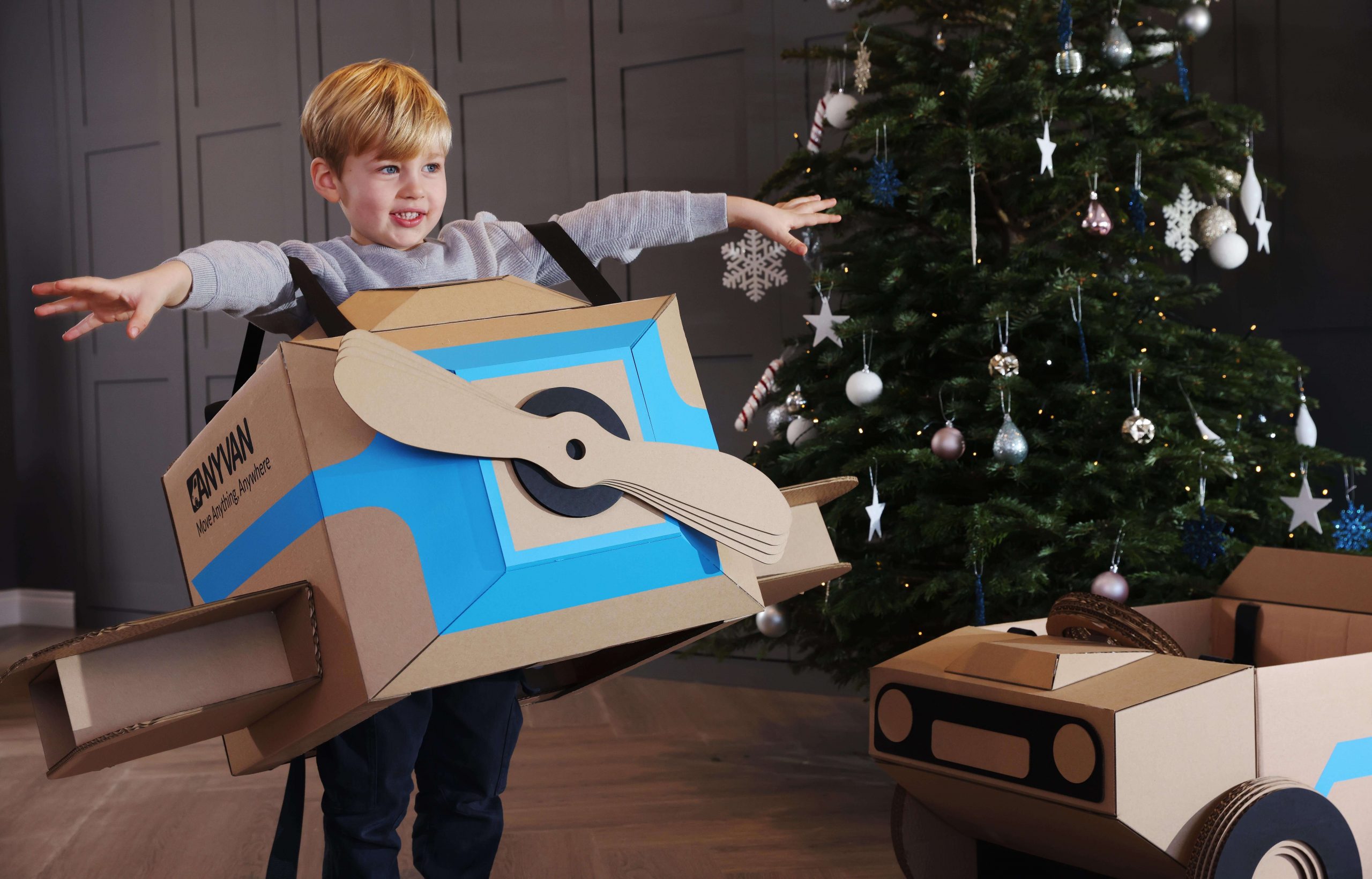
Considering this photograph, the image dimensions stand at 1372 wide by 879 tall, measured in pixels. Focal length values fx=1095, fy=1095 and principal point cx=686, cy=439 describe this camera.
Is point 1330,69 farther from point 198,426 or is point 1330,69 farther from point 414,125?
point 198,426

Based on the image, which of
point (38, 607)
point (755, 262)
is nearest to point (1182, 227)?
point (755, 262)

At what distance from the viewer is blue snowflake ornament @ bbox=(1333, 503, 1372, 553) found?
178cm

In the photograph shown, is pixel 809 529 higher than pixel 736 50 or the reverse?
the reverse

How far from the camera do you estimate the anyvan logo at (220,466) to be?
0.85 m

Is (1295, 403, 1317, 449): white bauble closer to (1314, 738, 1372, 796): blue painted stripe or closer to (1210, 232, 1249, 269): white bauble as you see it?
(1210, 232, 1249, 269): white bauble

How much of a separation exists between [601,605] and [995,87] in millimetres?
1475

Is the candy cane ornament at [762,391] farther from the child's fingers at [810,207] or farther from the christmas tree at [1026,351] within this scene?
the child's fingers at [810,207]

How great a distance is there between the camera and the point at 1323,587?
52.5 inches

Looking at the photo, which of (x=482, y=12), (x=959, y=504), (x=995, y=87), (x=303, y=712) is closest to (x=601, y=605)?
(x=303, y=712)

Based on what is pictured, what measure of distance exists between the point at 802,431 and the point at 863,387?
0.20 meters

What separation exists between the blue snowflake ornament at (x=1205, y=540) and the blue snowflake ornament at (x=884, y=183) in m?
0.74

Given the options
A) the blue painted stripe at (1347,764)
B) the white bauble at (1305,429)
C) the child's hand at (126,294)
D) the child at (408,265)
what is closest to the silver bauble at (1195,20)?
the white bauble at (1305,429)

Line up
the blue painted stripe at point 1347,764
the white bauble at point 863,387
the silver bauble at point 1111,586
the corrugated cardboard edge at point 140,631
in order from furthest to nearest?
the white bauble at point 863,387, the silver bauble at point 1111,586, the blue painted stripe at point 1347,764, the corrugated cardboard edge at point 140,631

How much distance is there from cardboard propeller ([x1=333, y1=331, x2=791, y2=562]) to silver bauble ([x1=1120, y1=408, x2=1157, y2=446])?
1.10m
